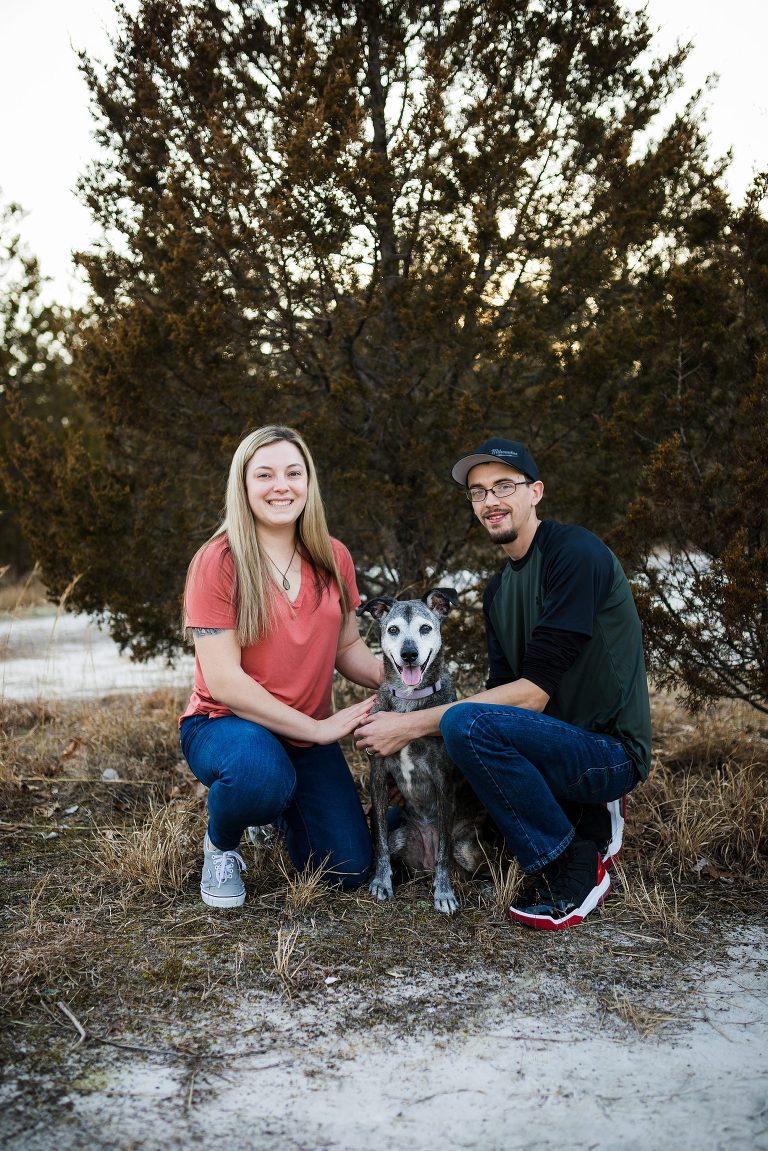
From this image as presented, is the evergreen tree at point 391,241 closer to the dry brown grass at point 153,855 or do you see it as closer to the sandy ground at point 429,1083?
the dry brown grass at point 153,855

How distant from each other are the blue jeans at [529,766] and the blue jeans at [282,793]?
2.24 ft

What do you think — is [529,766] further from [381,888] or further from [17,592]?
[17,592]

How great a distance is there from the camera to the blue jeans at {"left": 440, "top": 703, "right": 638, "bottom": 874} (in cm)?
329

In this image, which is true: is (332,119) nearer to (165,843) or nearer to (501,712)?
(501,712)

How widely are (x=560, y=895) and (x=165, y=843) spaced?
67.9 inches

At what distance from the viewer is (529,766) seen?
332cm

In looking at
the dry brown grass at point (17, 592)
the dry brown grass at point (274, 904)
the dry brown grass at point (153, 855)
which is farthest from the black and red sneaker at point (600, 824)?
the dry brown grass at point (17, 592)

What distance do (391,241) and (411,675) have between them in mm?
3103

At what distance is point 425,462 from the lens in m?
5.54

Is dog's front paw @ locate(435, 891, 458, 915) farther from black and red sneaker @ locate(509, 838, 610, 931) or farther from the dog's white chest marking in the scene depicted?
the dog's white chest marking

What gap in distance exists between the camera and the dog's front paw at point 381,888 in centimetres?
355

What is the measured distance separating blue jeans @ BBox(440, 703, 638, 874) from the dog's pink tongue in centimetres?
21

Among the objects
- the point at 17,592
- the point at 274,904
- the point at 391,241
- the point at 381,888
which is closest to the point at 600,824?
the point at 381,888

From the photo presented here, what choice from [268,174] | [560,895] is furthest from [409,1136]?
[268,174]
